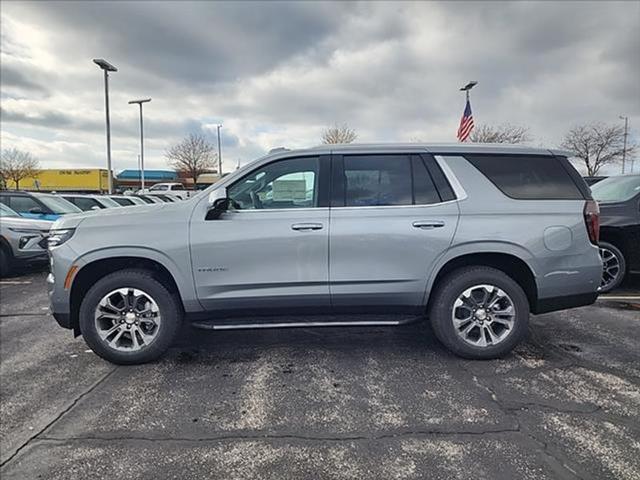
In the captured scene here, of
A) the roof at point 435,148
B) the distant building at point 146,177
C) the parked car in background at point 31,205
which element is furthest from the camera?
the distant building at point 146,177

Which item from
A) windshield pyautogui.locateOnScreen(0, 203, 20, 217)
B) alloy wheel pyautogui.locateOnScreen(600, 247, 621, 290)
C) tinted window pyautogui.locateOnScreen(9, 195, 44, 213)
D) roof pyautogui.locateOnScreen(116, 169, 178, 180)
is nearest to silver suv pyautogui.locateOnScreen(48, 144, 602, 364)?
alloy wheel pyautogui.locateOnScreen(600, 247, 621, 290)

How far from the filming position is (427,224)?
375 centimetres

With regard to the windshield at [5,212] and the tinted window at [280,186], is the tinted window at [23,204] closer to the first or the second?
the windshield at [5,212]

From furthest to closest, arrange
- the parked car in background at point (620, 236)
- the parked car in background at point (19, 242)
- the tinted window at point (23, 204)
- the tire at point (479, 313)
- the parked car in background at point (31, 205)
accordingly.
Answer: the tinted window at point (23, 204), the parked car in background at point (31, 205), the parked car in background at point (19, 242), the parked car in background at point (620, 236), the tire at point (479, 313)

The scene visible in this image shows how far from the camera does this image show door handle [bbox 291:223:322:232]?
12.2 feet

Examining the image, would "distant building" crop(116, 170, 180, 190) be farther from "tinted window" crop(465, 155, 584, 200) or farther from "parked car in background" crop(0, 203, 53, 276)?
"tinted window" crop(465, 155, 584, 200)

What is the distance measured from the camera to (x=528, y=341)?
441 cm

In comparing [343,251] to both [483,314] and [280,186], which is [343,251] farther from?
[483,314]

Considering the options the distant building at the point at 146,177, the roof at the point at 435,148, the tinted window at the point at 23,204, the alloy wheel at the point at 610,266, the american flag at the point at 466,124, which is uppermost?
the distant building at the point at 146,177

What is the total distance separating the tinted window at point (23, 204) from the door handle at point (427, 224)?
888cm

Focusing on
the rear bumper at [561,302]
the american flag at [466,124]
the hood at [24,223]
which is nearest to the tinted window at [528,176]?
the rear bumper at [561,302]

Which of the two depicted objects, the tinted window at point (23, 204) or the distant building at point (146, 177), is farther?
the distant building at point (146, 177)

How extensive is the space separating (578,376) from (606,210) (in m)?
3.73

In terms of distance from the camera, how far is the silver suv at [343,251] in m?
3.72
